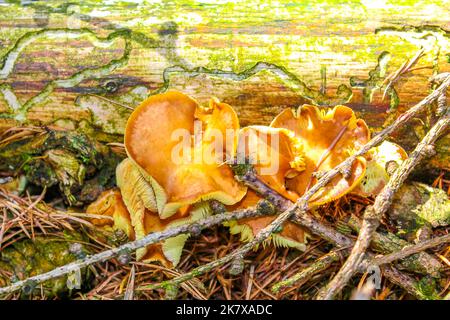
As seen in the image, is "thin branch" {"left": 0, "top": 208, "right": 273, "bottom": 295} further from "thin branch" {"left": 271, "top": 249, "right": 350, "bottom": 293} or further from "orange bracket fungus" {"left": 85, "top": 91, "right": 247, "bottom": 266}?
"thin branch" {"left": 271, "top": 249, "right": 350, "bottom": 293}

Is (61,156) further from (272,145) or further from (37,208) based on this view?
(272,145)

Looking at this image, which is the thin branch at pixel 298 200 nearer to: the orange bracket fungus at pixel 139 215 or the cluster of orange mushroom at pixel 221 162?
the cluster of orange mushroom at pixel 221 162

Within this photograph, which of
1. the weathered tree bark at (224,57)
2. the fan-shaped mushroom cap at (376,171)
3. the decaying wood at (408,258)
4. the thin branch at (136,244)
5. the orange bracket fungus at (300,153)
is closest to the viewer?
the thin branch at (136,244)

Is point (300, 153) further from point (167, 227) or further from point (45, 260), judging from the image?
point (45, 260)

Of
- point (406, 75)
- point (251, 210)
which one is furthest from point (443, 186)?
point (251, 210)

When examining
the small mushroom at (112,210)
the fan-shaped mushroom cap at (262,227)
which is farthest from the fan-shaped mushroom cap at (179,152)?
the small mushroom at (112,210)

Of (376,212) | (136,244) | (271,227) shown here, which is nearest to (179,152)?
(136,244)
